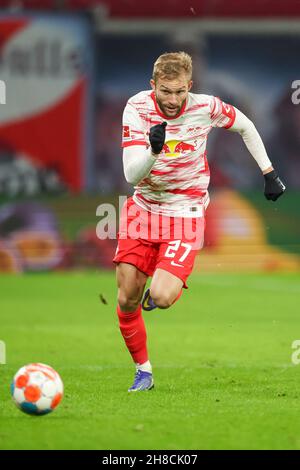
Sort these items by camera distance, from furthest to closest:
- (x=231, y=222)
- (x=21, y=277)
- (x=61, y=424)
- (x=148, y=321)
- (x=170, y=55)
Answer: (x=231, y=222), (x=21, y=277), (x=148, y=321), (x=170, y=55), (x=61, y=424)

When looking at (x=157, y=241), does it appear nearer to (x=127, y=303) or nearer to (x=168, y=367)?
(x=127, y=303)

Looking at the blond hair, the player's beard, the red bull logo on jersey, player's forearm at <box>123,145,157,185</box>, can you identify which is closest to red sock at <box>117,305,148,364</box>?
player's forearm at <box>123,145,157,185</box>

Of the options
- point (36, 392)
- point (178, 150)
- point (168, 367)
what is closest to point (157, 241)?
point (178, 150)

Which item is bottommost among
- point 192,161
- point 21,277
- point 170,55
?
point 21,277

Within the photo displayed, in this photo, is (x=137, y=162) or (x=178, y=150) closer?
(x=137, y=162)

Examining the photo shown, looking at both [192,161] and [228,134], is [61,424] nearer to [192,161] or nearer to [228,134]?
[192,161]

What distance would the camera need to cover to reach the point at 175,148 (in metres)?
8.18

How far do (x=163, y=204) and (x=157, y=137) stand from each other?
0.95 metres

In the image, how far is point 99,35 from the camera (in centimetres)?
2231

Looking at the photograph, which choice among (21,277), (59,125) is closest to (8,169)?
(59,125)

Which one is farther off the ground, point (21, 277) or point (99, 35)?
point (99, 35)

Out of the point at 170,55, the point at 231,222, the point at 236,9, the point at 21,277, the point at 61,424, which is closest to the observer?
the point at 61,424

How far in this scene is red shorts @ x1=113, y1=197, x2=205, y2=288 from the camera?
813 centimetres

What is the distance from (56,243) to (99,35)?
464 cm
